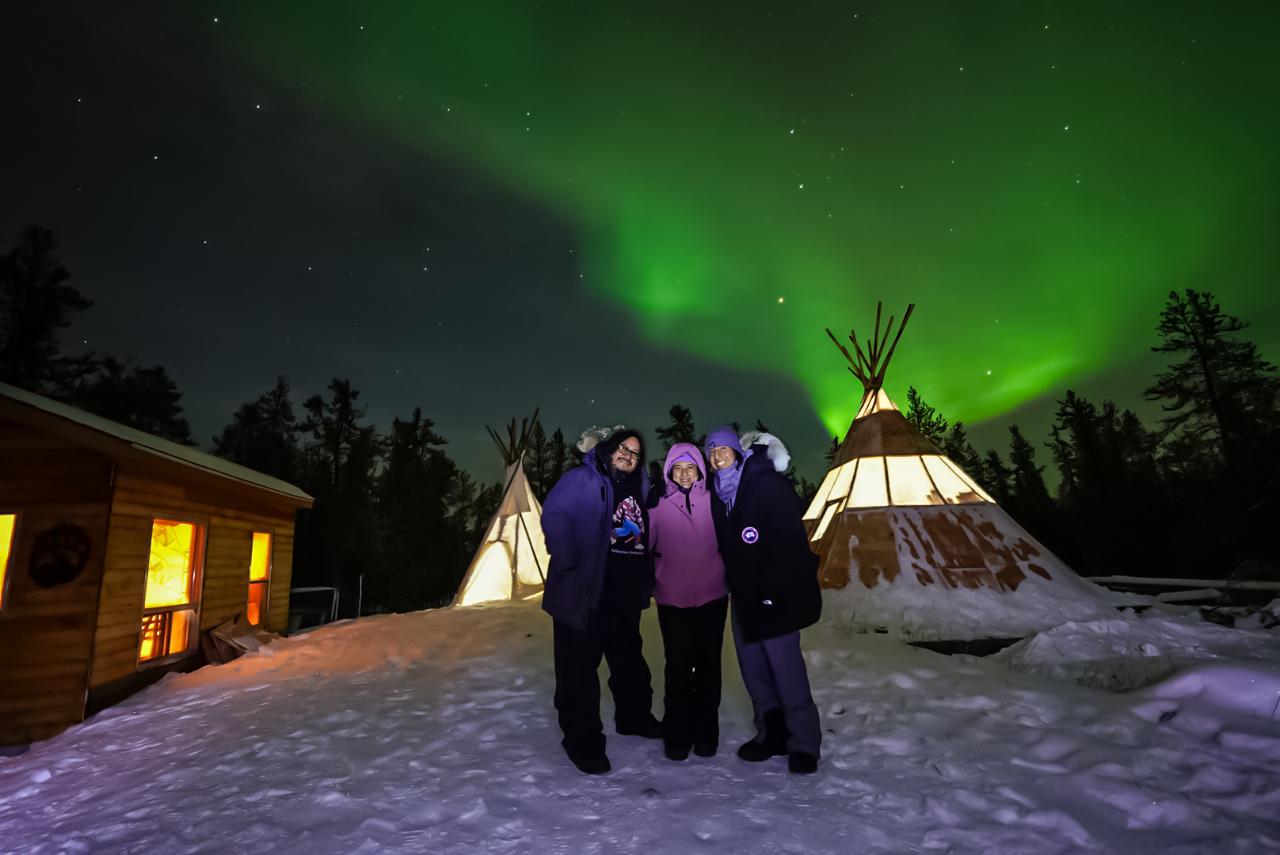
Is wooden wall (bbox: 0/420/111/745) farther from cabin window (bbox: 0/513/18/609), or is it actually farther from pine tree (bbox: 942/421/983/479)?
pine tree (bbox: 942/421/983/479)

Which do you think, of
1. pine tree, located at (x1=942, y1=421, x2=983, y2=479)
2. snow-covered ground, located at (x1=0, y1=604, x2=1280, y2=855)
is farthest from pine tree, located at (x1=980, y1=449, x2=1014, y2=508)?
snow-covered ground, located at (x1=0, y1=604, x2=1280, y2=855)

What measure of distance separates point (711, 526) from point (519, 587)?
11.6 metres

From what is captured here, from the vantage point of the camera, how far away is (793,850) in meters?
2.36

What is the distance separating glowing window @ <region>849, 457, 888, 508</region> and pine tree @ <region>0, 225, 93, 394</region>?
102 ft

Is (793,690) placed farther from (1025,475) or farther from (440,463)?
(1025,475)

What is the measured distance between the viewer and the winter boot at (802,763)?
3.15 metres

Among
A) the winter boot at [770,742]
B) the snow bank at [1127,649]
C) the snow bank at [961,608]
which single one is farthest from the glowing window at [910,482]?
the winter boot at [770,742]

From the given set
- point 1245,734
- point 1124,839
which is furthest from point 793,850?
point 1245,734

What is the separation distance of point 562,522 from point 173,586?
7817mm

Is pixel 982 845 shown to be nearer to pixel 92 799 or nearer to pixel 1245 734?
pixel 1245 734

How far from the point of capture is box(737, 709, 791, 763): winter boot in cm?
335

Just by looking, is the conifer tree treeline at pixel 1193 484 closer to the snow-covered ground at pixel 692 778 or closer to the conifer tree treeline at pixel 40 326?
the snow-covered ground at pixel 692 778

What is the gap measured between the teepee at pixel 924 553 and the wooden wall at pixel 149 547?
8356mm

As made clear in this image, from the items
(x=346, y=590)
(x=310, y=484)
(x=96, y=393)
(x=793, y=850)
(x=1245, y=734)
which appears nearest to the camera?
(x=793, y=850)
